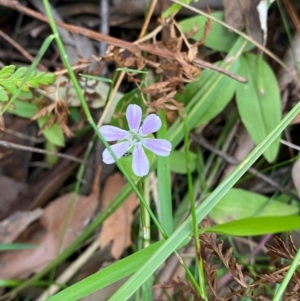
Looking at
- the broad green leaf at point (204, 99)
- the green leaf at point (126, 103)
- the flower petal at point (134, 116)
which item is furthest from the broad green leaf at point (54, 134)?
the flower petal at point (134, 116)

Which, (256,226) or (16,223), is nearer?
(256,226)

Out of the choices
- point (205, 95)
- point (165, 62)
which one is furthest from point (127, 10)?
point (205, 95)

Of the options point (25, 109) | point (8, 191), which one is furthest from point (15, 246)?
point (25, 109)

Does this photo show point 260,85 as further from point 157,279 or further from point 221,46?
point 157,279

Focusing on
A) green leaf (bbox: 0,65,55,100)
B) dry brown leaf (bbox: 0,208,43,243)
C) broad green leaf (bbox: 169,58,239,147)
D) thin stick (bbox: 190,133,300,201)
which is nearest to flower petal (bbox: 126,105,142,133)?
green leaf (bbox: 0,65,55,100)

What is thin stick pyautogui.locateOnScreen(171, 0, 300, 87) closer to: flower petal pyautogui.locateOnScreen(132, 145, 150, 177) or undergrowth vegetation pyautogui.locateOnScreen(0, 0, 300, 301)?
undergrowth vegetation pyautogui.locateOnScreen(0, 0, 300, 301)

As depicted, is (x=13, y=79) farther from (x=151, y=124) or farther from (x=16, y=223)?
(x=16, y=223)

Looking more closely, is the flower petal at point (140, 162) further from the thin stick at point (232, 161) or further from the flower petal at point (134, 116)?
the thin stick at point (232, 161)
